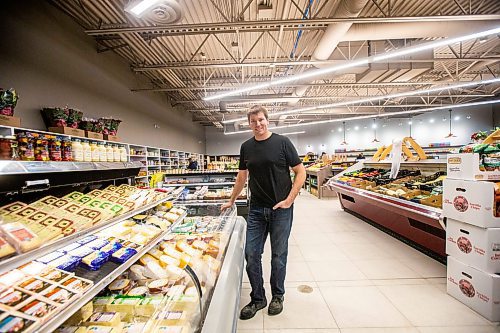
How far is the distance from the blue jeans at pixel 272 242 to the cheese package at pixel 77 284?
1.38 meters

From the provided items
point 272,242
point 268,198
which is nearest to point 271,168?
point 268,198

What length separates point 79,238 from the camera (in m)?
0.97

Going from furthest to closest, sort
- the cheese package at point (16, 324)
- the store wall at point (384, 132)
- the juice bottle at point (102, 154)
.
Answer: the store wall at point (384, 132)
the juice bottle at point (102, 154)
the cheese package at point (16, 324)

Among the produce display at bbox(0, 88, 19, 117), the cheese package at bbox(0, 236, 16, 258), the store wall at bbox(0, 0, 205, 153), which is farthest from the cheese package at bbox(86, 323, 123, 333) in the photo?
the store wall at bbox(0, 0, 205, 153)

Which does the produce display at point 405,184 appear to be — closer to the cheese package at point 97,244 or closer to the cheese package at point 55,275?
the cheese package at point 97,244

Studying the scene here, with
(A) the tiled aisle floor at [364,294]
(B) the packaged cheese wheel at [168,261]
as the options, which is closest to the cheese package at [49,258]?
(B) the packaged cheese wheel at [168,261]

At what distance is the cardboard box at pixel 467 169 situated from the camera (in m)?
2.13

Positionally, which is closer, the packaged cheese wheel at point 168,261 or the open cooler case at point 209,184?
the packaged cheese wheel at point 168,261

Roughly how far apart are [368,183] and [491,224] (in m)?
3.04

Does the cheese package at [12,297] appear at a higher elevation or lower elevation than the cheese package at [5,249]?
lower

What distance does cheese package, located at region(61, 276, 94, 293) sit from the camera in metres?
0.92

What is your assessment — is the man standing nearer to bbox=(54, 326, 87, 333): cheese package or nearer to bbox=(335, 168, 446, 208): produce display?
bbox=(54, 326, 87, 333): cheese package

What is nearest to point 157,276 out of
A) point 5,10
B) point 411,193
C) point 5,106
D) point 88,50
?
point 5,106

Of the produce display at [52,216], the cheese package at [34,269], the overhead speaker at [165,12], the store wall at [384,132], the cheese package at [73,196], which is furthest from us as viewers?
the store wall at [384,132]
